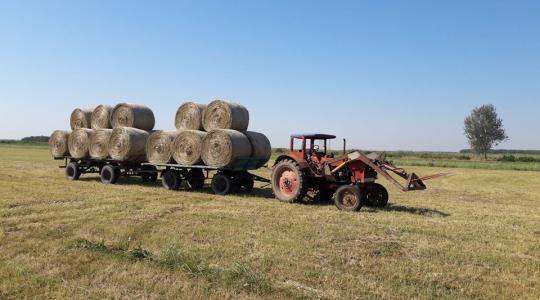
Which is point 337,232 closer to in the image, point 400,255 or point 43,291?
point 400,255

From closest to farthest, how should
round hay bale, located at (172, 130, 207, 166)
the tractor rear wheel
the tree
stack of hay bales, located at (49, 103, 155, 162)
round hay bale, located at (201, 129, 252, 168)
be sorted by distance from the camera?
1. the tractor rear wheel
2. round hay bale, located at (201, 129, 252, 168)
3. round hay bale, located at (172, 130, 207, 166)
4. stack of hay bales, located at (49, 103, 155, 162)
5. the tree

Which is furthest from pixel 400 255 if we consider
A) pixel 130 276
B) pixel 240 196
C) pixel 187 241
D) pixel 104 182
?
pixel 104 182

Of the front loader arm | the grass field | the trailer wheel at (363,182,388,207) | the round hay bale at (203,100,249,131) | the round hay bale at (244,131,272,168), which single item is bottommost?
the grass field

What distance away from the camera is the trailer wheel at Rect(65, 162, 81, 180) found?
1853 cm

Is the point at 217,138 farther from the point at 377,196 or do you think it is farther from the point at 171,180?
the point at 377,196

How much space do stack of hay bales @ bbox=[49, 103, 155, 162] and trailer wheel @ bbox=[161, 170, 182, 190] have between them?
73.5 inches

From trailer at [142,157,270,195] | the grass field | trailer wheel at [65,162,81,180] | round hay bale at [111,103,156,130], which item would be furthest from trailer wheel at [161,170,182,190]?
trailer wheel at [65,162,81,180]

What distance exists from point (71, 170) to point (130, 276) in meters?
14.6

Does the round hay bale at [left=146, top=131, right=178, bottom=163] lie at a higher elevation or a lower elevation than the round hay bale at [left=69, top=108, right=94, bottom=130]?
lower

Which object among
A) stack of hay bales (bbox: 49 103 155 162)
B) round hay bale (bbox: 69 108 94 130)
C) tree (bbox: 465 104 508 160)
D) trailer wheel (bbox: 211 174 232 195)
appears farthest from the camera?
tree (bbox: 465 104 508 160)

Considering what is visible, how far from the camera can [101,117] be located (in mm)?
18359

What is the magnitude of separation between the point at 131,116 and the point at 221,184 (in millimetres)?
5035

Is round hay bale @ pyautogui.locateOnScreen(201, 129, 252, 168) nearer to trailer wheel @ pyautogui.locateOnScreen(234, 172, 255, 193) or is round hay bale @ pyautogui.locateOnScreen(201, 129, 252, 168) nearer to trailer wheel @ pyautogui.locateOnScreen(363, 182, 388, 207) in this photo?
trailer wheel @ pyautogui.locateOnScreen(234, 172, 255, 193)

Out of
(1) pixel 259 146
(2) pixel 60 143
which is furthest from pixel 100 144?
(1) pixel 259 146
